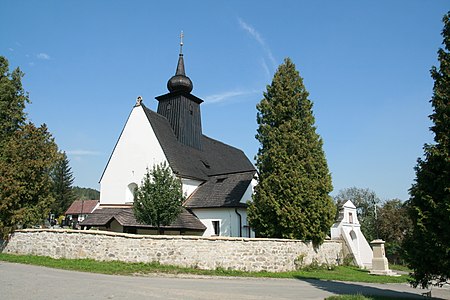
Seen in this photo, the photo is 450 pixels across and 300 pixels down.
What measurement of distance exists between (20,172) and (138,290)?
42.3 feet

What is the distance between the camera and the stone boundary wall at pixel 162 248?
14664 mm

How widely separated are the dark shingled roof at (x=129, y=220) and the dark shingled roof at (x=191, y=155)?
3.35 meters

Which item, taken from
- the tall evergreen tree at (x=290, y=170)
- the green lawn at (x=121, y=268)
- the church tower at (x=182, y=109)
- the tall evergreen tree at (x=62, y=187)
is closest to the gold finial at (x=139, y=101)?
the church tower at (x=182, y=109)

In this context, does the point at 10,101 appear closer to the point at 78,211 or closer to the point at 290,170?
the point at 290,170

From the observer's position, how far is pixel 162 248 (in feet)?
48.8

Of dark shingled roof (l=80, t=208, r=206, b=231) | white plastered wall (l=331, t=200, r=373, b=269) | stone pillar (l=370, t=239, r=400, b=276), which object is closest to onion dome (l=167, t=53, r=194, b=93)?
dark shingled roof (l=80, t=208, r=206, b=231)

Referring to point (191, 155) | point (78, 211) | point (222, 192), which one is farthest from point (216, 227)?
point (78, 211)

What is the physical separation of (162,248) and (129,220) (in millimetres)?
6898

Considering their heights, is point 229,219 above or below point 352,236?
above

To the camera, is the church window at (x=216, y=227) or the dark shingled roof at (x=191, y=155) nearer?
the church window at (x=216, y=227)

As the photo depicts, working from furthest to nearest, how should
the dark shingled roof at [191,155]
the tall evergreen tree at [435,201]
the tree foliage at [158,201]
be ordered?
the dark shingled roof at [191,155]
the tree foliage at [158,201]
the tall evergreen tree at [435,201]

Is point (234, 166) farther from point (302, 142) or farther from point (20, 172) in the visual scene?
point (20, 172)

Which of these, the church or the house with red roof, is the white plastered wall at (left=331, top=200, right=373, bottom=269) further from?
the house with red roof

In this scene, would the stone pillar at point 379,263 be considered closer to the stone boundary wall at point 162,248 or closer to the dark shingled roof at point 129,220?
the stone boundary wall at point 162,248
